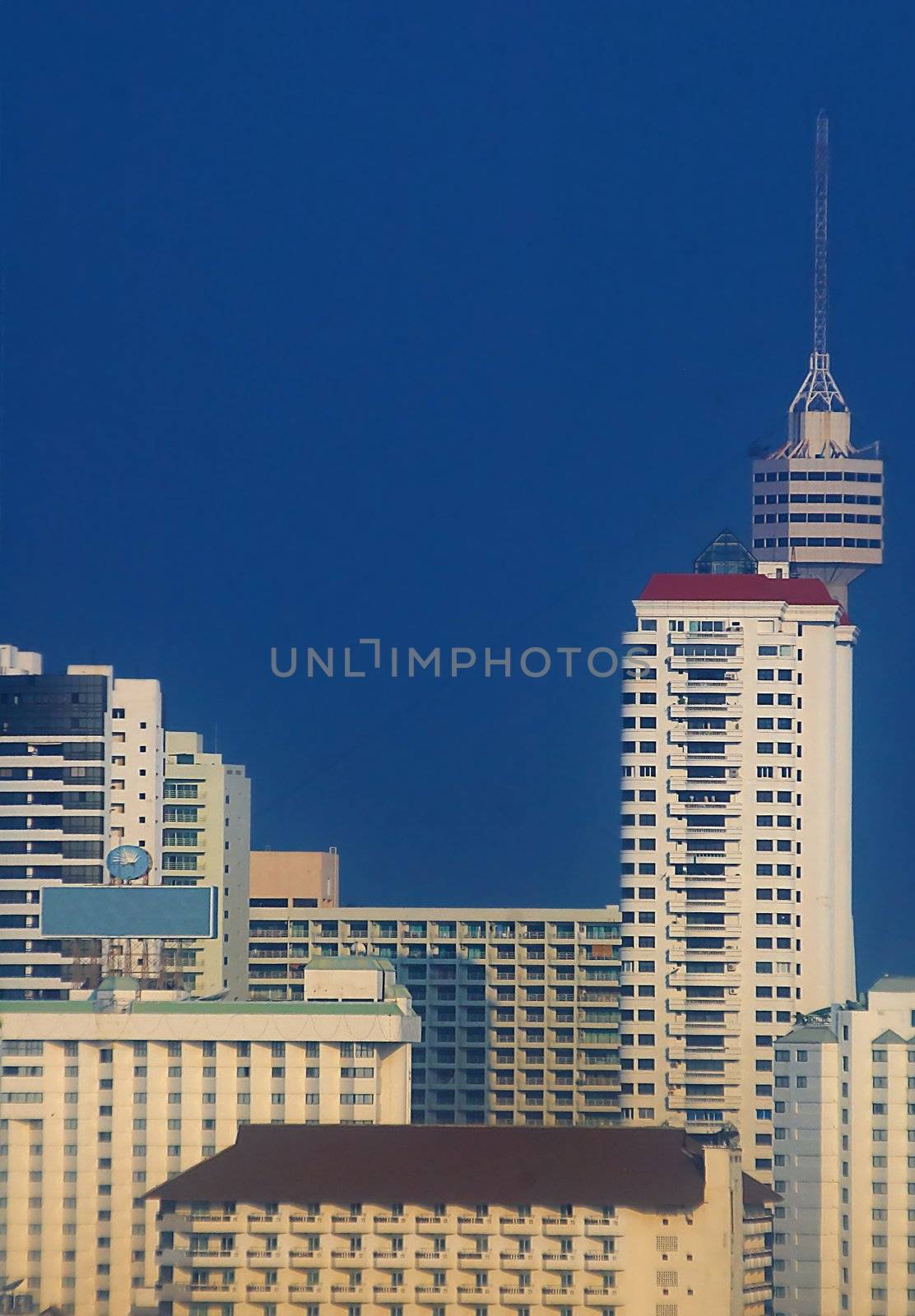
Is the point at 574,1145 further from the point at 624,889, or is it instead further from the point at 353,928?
the point at 353,928

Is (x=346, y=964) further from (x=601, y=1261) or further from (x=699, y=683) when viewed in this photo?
(x=699, y=683)

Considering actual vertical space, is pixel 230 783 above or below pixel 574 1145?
above

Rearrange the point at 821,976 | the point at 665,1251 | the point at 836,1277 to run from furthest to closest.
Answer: the point at 821,976, the point at 836,1277, the point at 665,1251

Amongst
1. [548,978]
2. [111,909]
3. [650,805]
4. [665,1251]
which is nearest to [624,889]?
[650,805]

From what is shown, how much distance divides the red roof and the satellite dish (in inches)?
640

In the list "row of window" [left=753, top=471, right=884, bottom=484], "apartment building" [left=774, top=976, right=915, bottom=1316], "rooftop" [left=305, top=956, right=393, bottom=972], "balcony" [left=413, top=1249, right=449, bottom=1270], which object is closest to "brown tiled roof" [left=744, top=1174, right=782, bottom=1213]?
"apartment building" [left=774, top=976, right=915, bottom=1316]

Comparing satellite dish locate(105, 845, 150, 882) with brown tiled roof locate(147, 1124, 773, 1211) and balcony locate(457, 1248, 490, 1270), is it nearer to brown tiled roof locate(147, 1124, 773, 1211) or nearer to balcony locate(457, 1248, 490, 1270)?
brown tiled roof locate(147, 1124, 773, 1211)

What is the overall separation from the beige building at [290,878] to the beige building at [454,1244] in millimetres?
31342

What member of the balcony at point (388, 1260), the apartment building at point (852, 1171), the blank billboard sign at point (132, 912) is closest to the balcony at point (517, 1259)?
the balcony at point (388, 1260)

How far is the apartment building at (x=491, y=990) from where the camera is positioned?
90250 millimetres

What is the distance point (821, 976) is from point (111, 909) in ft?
62.9

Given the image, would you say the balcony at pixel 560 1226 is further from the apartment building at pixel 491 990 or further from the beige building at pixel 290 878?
the beige building at pixel 290 878

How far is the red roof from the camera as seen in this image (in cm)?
8475

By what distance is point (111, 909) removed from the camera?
72250 mm
